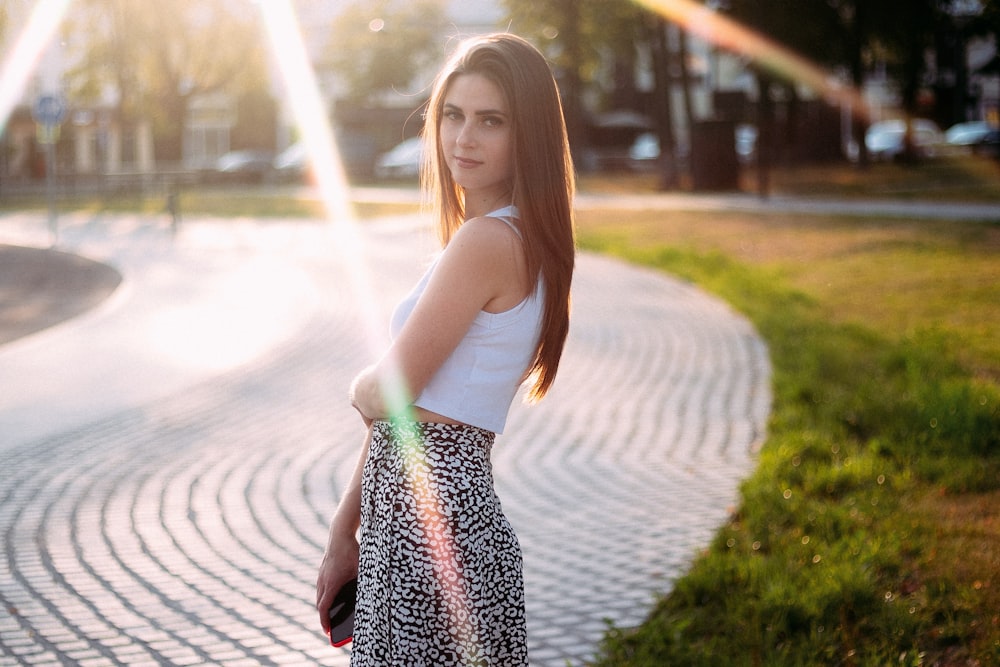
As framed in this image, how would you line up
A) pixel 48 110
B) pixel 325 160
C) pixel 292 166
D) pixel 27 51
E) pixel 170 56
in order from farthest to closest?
pixel 325 160 → pixel 292 166 → pixel 27 51 → pixel 170 56 → pixel 48 110

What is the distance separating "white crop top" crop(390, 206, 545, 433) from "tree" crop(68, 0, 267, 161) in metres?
44.3

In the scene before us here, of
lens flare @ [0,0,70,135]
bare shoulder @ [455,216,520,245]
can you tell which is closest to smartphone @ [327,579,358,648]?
bare shoulder @ [455,216,520,245]

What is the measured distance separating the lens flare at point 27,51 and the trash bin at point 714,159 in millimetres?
18993

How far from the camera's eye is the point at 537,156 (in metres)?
2.57

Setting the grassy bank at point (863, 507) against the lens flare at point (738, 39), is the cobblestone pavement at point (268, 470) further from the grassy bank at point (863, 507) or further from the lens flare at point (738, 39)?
the lens flare at point (738, 39)

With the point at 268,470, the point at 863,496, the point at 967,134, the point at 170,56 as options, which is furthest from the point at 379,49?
the point at 863,496

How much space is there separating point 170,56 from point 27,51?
7.84 metres

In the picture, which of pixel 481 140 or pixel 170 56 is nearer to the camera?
pixel 481 140

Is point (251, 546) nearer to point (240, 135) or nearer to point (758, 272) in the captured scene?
point (758, 272)

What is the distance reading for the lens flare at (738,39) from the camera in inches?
1202

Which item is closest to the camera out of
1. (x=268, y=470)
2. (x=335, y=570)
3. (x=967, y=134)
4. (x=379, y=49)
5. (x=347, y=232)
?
(x=335, y=570)

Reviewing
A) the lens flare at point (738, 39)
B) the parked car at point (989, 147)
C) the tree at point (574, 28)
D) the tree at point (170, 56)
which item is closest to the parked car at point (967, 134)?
the parked car at point (989, 147)

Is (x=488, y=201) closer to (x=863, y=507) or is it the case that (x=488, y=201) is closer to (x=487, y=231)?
(x=487, y=231)

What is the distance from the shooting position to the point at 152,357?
11.4 metres
